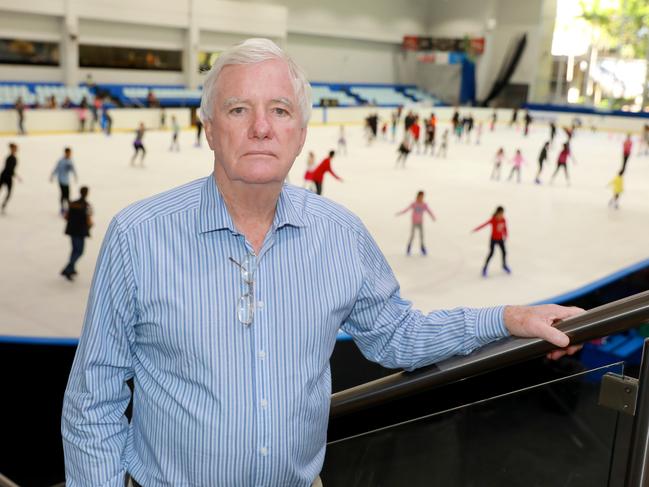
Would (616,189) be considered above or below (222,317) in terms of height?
below

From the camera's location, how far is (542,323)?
1.54 m

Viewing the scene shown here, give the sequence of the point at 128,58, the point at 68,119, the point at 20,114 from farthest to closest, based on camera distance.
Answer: the point at 128,58, the point at 68,119, the point at 20,114

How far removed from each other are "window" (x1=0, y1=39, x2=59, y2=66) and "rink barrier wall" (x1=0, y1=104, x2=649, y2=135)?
6.95m

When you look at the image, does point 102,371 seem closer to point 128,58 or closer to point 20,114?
point 20,114

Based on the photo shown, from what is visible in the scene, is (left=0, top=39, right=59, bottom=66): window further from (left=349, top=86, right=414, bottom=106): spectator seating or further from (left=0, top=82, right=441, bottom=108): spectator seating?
(left=349, top=86, right=414, bottom=106): spectator seating

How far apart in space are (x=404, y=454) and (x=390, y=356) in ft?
1.02

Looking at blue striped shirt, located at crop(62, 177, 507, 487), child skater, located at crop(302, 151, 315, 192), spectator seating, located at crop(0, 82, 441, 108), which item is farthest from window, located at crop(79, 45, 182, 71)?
blue striped shirt, located at crop(62, 177, 507, 487)

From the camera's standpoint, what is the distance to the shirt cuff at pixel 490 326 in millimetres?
1673

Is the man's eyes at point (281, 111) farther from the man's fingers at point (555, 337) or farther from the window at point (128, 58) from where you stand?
the window at point (128, 58)

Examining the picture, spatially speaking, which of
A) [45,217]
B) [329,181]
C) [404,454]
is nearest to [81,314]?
[45,217]

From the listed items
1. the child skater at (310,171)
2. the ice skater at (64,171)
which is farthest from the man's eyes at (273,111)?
the child skater at (310,171)

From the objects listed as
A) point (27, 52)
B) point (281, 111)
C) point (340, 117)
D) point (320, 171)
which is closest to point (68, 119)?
point (27, 52)

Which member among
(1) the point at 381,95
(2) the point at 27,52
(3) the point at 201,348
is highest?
(2) the point at 27,52

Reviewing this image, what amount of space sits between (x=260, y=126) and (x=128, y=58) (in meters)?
36.3
